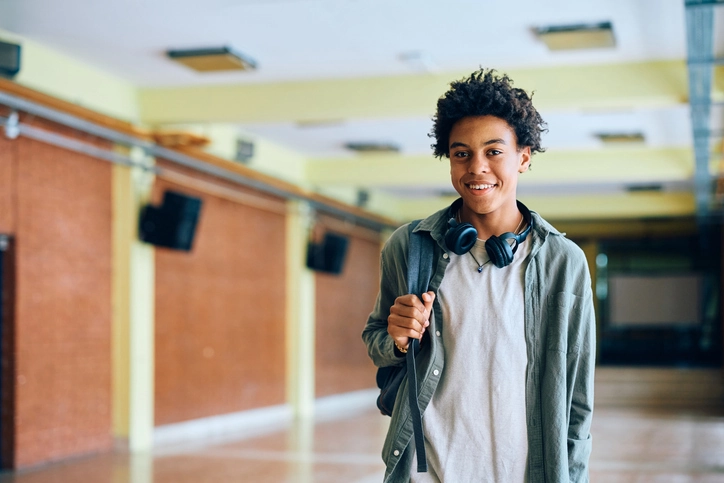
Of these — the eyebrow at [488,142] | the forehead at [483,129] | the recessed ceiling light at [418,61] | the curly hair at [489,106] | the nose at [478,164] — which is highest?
the recessed ceiling light at [418,61]

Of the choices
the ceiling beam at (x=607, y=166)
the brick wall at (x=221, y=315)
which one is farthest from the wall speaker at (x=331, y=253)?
the ceiling beam at (x=607, y=166)

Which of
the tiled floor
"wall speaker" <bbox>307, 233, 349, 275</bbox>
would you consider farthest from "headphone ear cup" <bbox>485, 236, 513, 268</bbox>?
"wall speaker" <bbox>307, 233, 349, 275</bbox>

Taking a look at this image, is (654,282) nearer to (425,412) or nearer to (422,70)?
(422,70)

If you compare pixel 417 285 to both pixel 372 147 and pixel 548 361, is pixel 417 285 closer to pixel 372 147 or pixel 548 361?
pixel 548 361

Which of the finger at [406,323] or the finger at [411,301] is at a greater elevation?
the finger at [411,301]

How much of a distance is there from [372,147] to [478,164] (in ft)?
29.4

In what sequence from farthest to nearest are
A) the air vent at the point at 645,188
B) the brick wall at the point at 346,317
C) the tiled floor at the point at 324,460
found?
the air vent at the point at 645,188, the brick wall at the point at 346,317, the tiled floor at the point at 324,460

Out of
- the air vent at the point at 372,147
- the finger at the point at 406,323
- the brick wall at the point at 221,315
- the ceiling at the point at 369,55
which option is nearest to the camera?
the finger at the point at 406,323

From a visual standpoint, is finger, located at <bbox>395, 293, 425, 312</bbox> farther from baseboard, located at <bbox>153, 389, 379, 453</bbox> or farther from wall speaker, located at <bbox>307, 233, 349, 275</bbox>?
wall speaker, located at <bbox>307, 233, 349, 275</bbox>

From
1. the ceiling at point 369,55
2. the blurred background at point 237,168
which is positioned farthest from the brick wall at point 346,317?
the ceiling at point 369,55

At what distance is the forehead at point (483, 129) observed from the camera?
170cm

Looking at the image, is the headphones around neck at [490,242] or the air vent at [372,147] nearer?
the headphones around neck at [490,242]

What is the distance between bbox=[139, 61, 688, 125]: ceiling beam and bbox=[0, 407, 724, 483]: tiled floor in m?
2.74

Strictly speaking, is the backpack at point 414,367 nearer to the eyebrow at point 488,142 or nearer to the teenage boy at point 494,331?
the teenage boy at point 494,331
